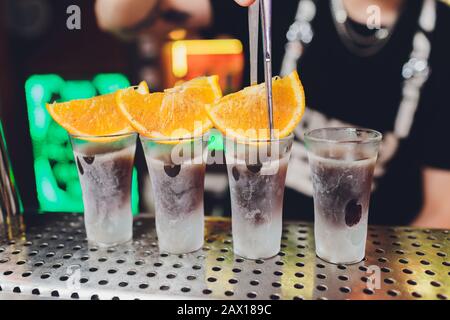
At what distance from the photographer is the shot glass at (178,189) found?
1101 mm

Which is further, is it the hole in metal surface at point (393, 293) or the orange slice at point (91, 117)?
the orange slice at point (91, 117)

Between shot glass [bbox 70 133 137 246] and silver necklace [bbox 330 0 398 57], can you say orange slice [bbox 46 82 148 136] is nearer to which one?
shot glass [bbox 70 133 137 246]

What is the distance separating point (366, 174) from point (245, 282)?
0.34m

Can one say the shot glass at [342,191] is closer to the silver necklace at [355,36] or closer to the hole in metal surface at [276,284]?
the hole in metal surface at [276,284]

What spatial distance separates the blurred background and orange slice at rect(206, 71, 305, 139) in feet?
0.91

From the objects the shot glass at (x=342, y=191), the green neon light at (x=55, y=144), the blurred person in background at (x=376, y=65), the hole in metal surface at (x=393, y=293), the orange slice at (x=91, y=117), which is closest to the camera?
the hole in metal surface at (x=393, y=293)

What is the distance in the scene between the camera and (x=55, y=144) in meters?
1.52

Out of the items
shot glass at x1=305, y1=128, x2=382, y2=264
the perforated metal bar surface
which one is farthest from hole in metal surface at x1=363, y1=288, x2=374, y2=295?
shot glass at x1=305, y1=128, x2=382, y2=264

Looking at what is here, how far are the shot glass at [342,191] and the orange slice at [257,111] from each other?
6cm

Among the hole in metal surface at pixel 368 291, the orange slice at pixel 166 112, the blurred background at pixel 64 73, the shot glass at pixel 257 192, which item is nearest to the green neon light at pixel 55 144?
the blurred background at pixel 64 73

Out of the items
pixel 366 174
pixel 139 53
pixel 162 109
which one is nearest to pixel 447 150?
pixel 366 174

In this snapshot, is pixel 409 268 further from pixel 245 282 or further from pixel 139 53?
pixel 139 53

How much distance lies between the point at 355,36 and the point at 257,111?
41cm

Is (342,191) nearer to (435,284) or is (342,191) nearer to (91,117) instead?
(435,284)
